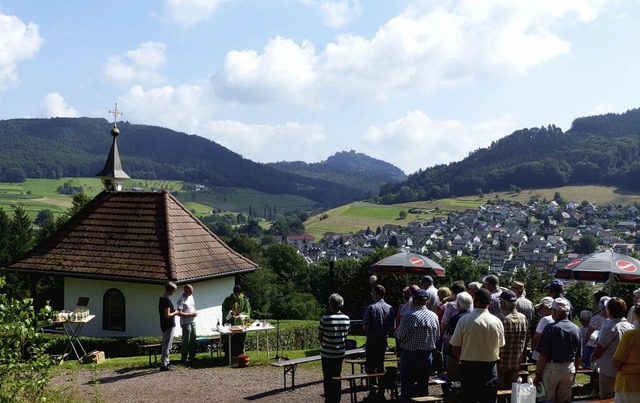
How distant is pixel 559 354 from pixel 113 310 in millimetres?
14210

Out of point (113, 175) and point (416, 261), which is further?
point (113, 175)

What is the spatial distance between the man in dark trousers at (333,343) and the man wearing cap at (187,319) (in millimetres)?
4786

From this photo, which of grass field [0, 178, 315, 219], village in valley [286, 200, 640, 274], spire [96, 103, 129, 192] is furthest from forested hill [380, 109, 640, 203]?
spire [96, 103, 129, 192]

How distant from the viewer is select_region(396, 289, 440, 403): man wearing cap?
9.00m

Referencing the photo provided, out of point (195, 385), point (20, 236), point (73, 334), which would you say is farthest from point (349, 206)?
point (195, 385)

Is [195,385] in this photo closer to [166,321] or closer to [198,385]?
[198,385]

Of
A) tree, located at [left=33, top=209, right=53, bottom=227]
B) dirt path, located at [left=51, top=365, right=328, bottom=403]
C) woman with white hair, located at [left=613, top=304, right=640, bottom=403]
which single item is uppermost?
tree, located at [left=33, top=209, right=53, bottom=227]

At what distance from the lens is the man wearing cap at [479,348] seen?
7.96m

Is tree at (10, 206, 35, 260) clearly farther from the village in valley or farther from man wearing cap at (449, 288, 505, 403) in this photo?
man wearing cap at (449, 288, 505, 403)

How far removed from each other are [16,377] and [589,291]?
2940 centimetres

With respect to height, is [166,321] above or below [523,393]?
above

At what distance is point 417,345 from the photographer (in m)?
9.01

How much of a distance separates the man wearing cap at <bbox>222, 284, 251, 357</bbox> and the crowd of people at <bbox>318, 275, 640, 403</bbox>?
4.68 meters

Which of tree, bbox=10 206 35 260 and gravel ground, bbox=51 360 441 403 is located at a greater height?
tree, bbox=10 206 35 260
